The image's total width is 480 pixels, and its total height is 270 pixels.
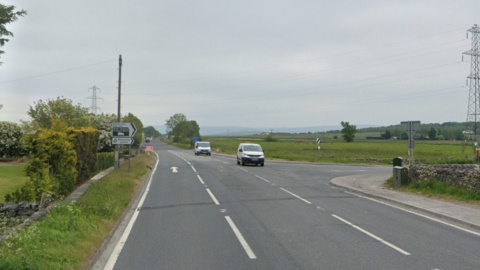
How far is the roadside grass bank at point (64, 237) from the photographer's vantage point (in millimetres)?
5470

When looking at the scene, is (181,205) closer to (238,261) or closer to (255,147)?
(238,261)

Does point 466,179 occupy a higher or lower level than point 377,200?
higher

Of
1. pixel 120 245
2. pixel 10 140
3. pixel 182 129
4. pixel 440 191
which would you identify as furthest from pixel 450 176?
pixel 182 129

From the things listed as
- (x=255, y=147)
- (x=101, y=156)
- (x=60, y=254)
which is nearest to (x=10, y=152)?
(x=101, y=156)

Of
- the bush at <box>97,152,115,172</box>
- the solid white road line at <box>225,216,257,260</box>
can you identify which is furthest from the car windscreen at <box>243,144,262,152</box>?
the solid white road line at <box>225,216,257,260</box>

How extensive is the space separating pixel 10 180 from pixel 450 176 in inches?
837

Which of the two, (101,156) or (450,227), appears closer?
(450,227)

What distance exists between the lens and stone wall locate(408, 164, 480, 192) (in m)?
13.0

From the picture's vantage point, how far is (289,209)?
11453mm

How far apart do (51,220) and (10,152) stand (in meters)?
32.8

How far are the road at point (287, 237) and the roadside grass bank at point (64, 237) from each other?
0.59 meters

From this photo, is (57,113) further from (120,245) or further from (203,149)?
(120,245)

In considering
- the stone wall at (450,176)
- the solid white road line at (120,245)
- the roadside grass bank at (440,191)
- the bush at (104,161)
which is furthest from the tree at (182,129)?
the solid white road line at (120,245)

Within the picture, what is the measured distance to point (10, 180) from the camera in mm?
21078
